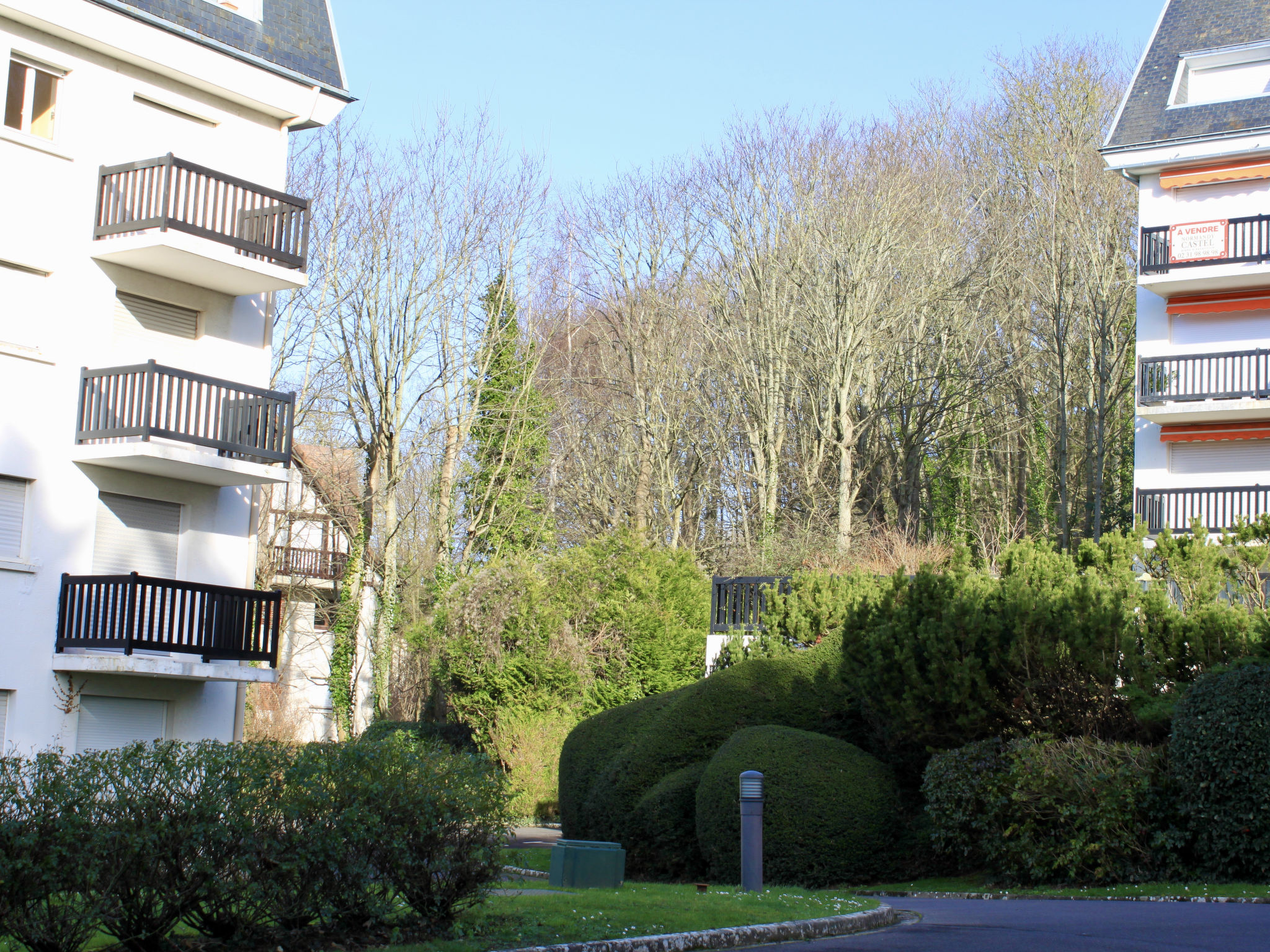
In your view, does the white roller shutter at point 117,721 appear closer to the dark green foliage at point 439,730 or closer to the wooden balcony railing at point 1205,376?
the dark green foliage at point 439,730

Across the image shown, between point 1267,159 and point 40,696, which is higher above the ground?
point 1267,159

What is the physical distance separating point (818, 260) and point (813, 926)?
28067 millimetres

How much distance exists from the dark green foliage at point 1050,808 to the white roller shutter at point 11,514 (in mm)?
12667

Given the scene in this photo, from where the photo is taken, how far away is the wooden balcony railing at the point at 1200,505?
2884 cm

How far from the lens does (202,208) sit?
65.1 feet

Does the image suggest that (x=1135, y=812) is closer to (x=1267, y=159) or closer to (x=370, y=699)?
(x=1267, y=159)

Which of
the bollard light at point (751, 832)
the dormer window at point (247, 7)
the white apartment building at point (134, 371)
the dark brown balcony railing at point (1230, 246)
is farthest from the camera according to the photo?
the dark brown balcony railing at point (1230, 246)

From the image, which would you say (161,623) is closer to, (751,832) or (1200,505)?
(751,832)

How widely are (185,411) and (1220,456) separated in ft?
75.2

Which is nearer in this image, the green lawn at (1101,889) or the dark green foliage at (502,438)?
the green lawn at (1101,889)

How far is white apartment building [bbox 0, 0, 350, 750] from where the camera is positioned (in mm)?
18250

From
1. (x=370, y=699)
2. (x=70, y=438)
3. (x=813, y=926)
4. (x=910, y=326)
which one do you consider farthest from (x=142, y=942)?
(x=910, y=326)

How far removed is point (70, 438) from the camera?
1877 centimetres

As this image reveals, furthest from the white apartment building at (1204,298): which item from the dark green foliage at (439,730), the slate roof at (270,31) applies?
the slate roof at (270,31)
